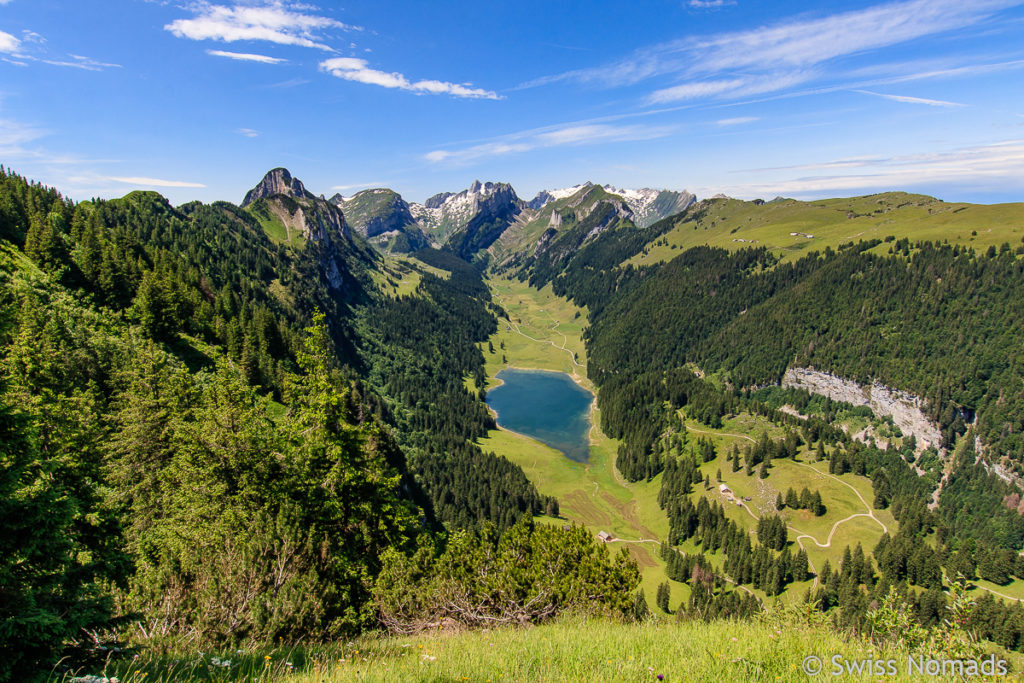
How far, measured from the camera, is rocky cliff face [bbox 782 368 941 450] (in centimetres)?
16000

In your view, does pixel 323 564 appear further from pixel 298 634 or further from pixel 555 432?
pixel 555 432

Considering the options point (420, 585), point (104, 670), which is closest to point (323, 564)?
point (420, 585)

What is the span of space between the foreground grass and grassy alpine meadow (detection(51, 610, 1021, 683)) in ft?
0.08

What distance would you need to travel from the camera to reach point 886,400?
174875mm

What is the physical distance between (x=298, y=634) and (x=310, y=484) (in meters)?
10.5

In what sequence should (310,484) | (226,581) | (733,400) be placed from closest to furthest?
(226,581)
(310,484)
(733,400)

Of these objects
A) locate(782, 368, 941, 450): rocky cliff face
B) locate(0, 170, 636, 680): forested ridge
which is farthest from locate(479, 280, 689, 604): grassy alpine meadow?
locate(782, 368, 941, 450): rocky cliff face

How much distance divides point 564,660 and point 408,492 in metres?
68.5

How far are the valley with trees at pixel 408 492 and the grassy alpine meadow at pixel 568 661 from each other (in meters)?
0.15

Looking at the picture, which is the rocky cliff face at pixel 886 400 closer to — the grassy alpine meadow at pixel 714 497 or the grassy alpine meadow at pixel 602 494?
the grassy alpine meadow at pixel 714 497

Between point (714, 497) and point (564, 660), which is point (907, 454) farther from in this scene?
point (564, 660)

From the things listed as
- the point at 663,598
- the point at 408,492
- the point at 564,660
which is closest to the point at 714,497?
the point at 663,598

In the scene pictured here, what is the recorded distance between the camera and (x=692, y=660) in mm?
9992

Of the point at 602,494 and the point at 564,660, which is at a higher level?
the point at 564,660
